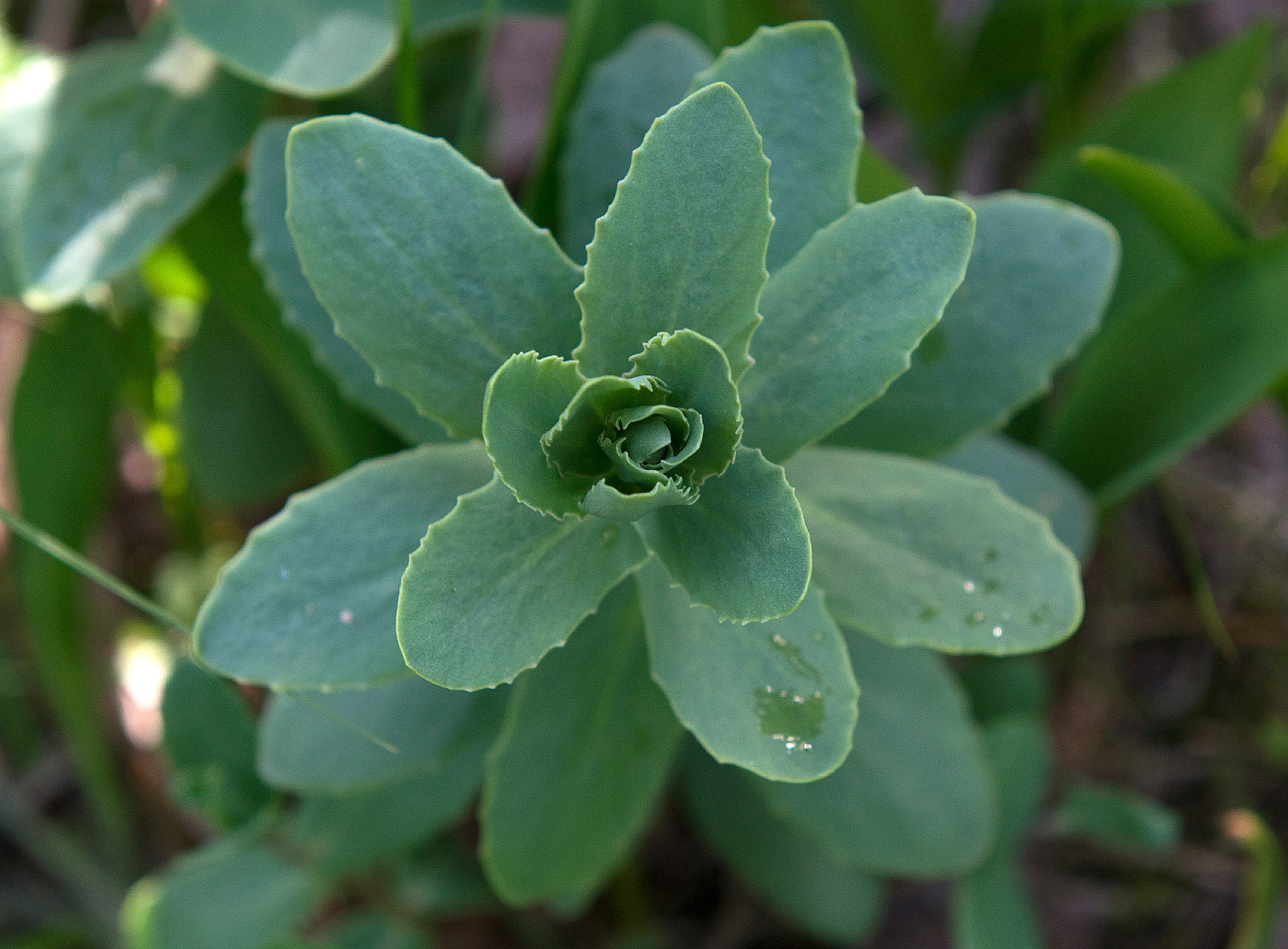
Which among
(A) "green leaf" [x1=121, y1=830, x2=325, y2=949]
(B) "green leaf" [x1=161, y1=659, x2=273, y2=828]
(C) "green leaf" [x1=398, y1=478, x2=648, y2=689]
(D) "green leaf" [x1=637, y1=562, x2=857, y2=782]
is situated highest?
(C) "green leaf" [x1=398, y1=478, x2=648, y2=689]

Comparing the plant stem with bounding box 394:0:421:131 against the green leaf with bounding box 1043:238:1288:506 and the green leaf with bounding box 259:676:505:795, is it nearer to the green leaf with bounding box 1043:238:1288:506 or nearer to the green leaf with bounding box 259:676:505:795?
the green leaf with bounding box 259:676:505:795

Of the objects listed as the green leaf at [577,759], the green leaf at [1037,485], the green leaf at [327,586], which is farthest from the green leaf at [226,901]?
the green leaf at [1037,485]

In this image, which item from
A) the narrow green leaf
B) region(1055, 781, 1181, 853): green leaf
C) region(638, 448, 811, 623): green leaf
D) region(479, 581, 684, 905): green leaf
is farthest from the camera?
region(1055, 781, 1181, 853): green leaf

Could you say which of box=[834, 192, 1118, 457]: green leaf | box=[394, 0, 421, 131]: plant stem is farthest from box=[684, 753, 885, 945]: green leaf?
box=[394, 0, 421, 131]: plant stem

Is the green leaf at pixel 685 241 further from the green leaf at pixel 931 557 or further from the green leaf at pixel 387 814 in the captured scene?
the green leaf at pixel 387 814

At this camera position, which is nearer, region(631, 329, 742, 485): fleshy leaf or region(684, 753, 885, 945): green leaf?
region(631, 329, 742, 485): fleshy leaf

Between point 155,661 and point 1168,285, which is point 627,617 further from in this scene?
point 155,661
